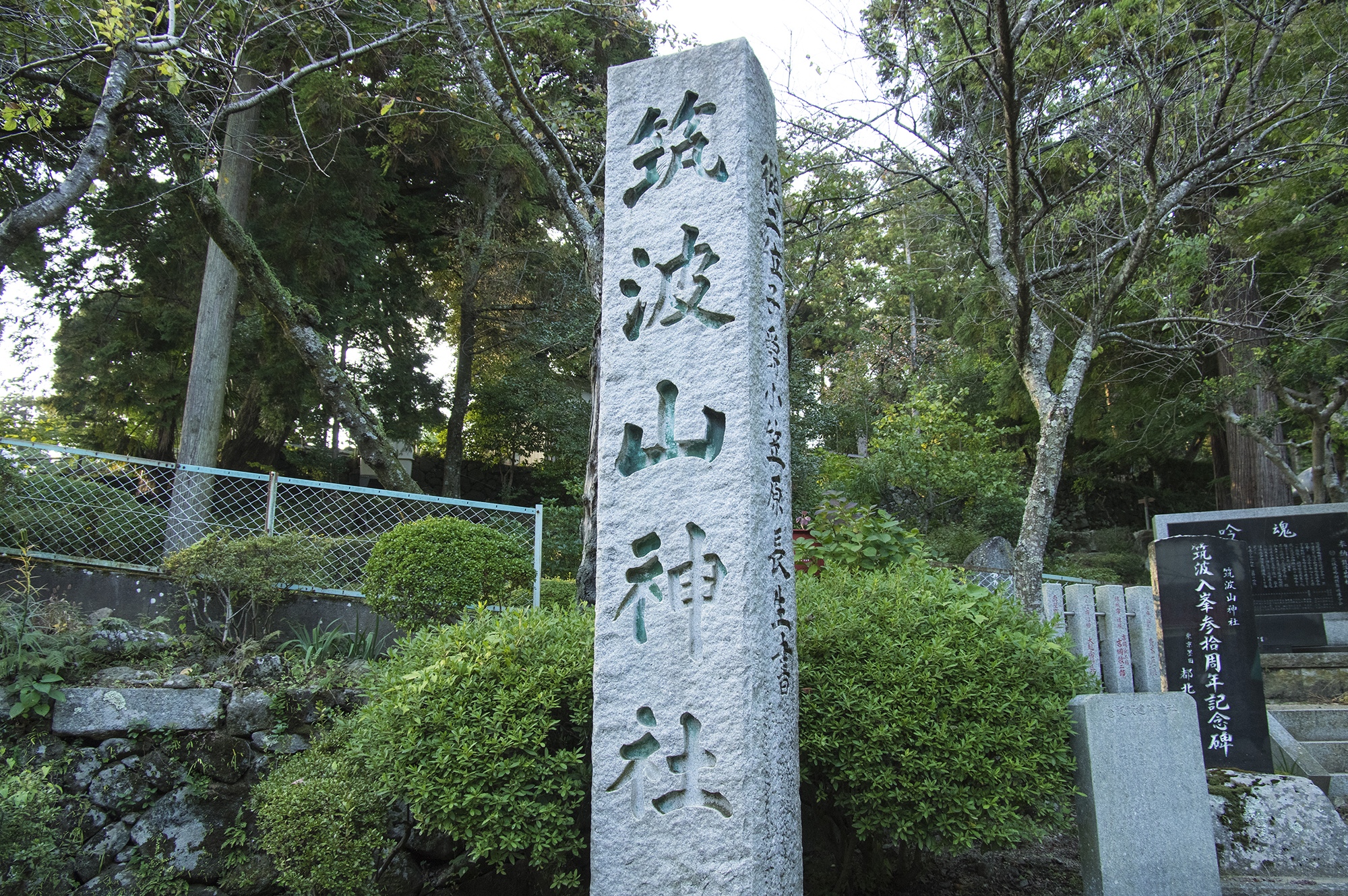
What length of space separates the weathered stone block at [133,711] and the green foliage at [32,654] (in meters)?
0.08

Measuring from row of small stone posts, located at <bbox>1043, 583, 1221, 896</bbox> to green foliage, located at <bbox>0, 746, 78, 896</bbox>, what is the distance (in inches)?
178

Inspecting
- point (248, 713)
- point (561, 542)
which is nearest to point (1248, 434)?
point (561, 542)

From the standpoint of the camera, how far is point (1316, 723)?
21.2 feet

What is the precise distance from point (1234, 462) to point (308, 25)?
1354 centimetres

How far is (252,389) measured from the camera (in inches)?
432

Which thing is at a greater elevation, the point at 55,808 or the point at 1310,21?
the point at 1310,21

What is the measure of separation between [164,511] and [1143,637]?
27.2ft

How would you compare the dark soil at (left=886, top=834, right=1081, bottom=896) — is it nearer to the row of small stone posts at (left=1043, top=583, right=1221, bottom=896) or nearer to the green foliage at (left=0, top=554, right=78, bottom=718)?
the row of small stone posts at (left=1043, top=583, right=1221, bottom=896)

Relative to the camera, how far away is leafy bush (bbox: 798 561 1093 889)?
3039 mm

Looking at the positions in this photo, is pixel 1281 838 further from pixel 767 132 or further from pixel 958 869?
pixel 767 132

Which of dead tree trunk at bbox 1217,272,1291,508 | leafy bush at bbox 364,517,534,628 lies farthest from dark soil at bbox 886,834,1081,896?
dead tree trunk at bbox 1217,272,1291,508

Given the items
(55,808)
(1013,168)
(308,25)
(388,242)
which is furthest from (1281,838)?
(388,242)

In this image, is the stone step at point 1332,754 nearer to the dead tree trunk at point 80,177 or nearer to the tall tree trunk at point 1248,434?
the tall tree trunk at point 1248,434

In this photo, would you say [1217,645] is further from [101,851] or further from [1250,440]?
[1250,440]
